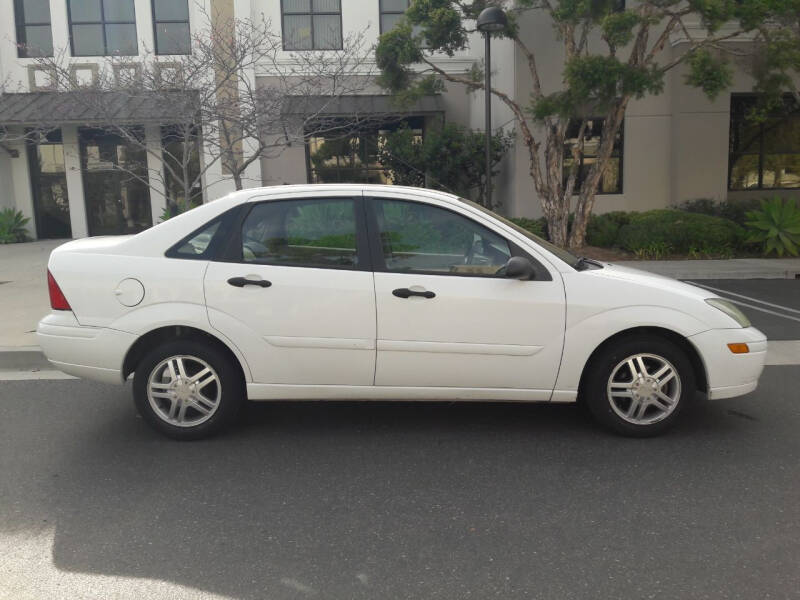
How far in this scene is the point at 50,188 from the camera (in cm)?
2231

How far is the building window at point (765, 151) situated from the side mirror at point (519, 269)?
54.1 feet

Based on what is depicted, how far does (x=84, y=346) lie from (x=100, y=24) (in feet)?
62.8

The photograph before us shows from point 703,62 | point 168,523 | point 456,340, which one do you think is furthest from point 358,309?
point 703,62

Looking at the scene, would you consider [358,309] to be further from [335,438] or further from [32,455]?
[32,455]

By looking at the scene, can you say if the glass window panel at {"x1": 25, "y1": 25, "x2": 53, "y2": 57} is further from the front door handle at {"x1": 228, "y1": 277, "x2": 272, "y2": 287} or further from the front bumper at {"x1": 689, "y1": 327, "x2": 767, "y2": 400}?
the front bumper at {"x1": 689, "y1": 327, "x2": 767, "y2": 400}

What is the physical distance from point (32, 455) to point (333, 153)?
16958mm

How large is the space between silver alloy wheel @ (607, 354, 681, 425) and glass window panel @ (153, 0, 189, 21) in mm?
19587

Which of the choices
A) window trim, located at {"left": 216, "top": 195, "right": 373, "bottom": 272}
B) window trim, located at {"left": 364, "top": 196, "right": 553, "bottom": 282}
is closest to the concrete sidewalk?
window trim, located at {"left": 216, "top": 195, "right": 373, "bottom": 272}

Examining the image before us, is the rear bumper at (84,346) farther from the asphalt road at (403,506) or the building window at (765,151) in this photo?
the building window at (765,151)

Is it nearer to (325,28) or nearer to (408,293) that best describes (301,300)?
(408,293)

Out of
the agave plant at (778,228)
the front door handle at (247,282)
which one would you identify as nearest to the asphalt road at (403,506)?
the front door handle at (247,282)

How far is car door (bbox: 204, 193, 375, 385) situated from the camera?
4.34 m

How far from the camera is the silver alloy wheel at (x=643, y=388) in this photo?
4414mm

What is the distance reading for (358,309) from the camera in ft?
14.2
